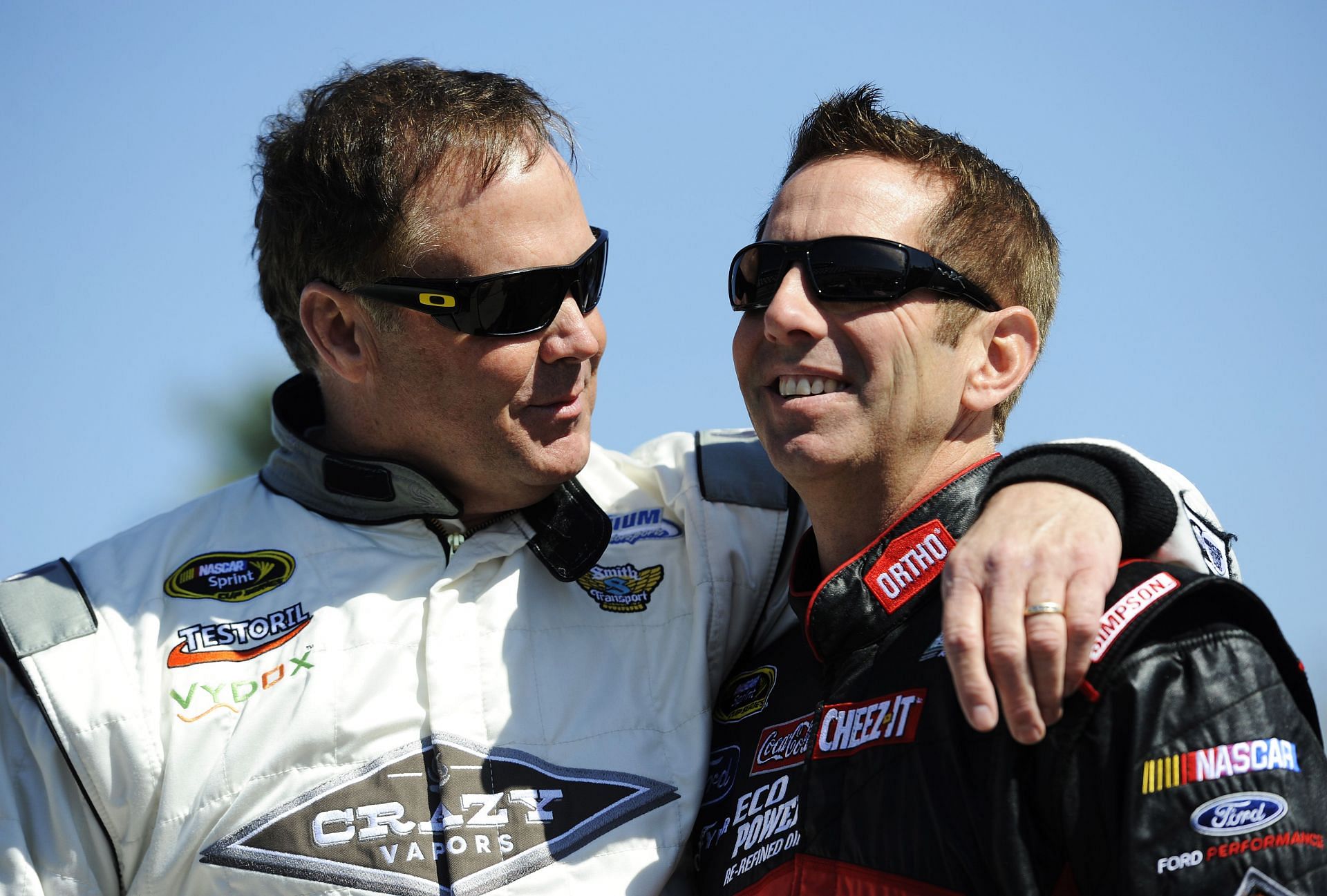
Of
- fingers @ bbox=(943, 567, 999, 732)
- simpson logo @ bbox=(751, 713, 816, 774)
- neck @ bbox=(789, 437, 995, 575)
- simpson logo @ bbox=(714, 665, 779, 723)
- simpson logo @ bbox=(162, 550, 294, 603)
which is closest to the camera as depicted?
fingers @ bbox=(943, 567, 999, 732)

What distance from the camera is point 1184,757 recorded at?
219 centimetres

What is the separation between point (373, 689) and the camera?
3238 mm

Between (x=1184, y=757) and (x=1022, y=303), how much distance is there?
149cm

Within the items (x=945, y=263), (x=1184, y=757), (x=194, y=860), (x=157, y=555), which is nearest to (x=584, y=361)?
(x=945, y=263)

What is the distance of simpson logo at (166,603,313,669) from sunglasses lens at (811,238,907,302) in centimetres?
165

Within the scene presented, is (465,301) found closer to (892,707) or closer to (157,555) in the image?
(157,555)

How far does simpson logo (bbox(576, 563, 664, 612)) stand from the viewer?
3.52 metres

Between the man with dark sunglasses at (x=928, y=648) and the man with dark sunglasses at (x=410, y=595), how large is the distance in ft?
1.07

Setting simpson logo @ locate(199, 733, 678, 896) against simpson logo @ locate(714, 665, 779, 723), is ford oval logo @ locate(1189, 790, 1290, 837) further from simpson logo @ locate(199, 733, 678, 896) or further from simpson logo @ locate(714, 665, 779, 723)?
simpson logo @ locate(199, 733, 678, 896)

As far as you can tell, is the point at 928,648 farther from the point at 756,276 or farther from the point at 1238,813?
the point at 756,276

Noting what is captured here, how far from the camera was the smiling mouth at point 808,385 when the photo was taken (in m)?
3.14

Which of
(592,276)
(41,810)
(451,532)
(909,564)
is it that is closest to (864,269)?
(909,564)

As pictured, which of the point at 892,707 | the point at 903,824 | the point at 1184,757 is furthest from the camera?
the point at 892,707

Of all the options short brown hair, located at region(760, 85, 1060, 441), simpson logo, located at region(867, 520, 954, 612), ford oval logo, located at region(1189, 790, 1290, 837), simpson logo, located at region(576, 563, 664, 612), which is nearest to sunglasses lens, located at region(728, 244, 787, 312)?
short brown hair, located at region(760, 85, 1060, 441)
